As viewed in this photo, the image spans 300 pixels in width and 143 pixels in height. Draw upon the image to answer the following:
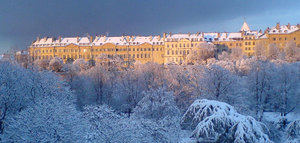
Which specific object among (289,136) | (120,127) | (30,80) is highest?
(30,80)

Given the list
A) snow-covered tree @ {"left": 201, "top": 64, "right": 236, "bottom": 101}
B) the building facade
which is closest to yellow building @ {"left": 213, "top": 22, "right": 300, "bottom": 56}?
the building facade

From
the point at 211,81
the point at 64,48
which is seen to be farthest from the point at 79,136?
the point at 64,48

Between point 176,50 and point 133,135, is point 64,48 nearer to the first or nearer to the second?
point 176,50

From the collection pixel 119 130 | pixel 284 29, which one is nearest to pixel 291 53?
pixel 284 29

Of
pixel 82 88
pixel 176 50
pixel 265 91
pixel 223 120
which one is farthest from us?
pixel 176 50

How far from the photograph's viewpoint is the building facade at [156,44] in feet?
260

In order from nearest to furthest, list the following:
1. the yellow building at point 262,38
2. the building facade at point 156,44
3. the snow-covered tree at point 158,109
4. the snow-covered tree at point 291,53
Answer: the snow-covered tree at point 158,109 < the snow-covered tree at point 291,53 < the yellow building at point 262,38 < the building facade at point 156,44

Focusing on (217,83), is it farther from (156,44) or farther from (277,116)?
(156,44)

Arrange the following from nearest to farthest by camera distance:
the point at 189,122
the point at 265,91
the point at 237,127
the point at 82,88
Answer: the point at 237,127, the point at 189,122, the point at 265,91, the point at 82,88

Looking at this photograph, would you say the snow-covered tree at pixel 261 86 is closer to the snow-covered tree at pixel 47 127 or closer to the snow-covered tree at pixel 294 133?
the snow-covered tree at pixel 294 133

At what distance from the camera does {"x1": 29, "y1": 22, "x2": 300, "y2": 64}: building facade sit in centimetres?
7919

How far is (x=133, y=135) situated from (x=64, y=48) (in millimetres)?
77103

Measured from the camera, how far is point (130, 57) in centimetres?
8375

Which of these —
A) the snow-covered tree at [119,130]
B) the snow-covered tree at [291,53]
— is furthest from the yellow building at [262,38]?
the snow-covered tree at [119,130]
